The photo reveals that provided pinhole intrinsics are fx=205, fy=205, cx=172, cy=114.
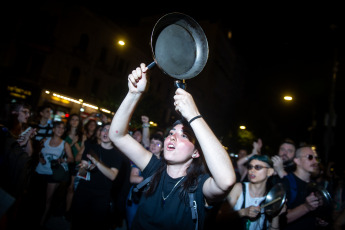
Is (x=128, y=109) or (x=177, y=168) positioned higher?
(x=128, y=109)

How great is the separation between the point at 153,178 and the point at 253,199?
2060 mm

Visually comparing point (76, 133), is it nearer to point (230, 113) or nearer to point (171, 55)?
point (171, 55)

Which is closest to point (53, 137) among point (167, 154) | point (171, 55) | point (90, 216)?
point (90, 216)

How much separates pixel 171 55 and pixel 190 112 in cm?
58

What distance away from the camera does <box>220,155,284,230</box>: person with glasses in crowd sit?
3072 mm

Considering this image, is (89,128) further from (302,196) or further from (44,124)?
(302,196)

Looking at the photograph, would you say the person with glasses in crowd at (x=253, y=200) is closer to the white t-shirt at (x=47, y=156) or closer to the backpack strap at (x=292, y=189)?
the backpack strap at (x=292, y=189)

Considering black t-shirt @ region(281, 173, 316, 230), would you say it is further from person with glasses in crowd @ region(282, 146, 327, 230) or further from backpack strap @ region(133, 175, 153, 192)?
backpack strap @ region(133, 175, 153, 192)

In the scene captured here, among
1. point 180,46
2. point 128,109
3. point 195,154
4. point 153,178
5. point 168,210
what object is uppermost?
point 180,46

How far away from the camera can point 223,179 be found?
158 centimetres

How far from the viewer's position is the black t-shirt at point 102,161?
3940mm

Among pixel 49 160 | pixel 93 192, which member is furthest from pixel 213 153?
pixel 49 160

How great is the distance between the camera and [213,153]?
5.22ft

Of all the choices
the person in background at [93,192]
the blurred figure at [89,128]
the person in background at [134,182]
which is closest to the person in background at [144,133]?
the person in background at [134,182]
